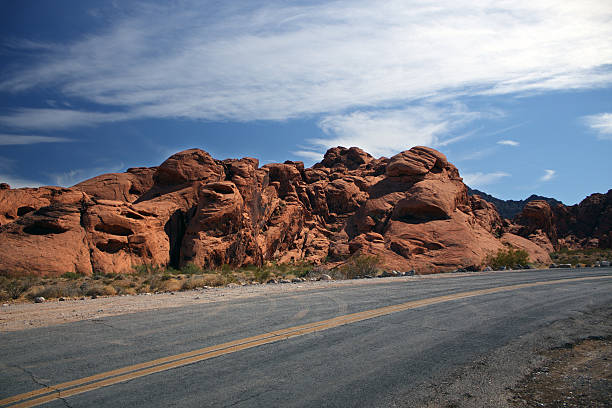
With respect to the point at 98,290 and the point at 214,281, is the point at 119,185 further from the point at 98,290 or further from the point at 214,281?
the point at 98,290

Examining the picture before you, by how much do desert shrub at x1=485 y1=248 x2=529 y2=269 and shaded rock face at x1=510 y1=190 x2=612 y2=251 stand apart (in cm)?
2646

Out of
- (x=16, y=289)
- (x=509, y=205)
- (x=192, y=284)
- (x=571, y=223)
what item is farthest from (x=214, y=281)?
(x=509, y=205)

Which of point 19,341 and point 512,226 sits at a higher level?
point 512,226

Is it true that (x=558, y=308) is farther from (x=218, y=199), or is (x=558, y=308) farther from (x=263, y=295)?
(x=218, y=199)

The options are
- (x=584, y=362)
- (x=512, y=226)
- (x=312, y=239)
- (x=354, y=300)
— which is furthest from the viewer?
(x=512, y=226)

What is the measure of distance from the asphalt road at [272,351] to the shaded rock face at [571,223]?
5256 centimetres

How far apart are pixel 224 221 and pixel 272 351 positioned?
22.5 metres

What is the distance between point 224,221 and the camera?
1083 inches

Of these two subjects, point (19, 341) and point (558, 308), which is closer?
point (19, 341)

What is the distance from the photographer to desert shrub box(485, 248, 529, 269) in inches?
1099

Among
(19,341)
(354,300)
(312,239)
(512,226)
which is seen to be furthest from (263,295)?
(512,226)

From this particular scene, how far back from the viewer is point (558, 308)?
935cm

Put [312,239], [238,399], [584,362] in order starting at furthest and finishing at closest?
1. [312,239]
2. [584,362]
3. [238,399]

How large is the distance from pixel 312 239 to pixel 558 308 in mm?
32461
